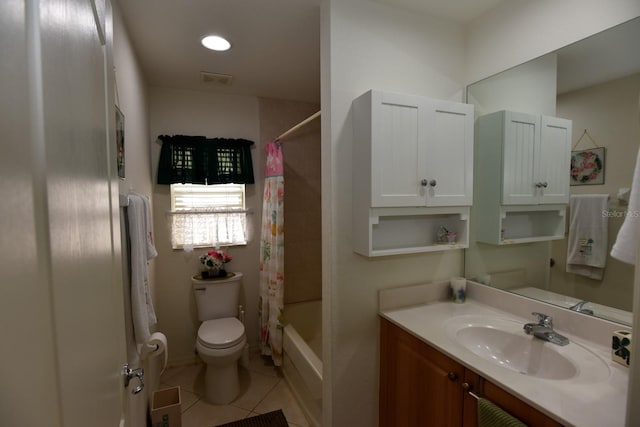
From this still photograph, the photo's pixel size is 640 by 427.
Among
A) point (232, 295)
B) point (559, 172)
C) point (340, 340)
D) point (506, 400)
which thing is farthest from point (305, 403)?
point (559, 172)

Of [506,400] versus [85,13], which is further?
[506,400]

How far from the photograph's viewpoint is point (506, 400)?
105 cm

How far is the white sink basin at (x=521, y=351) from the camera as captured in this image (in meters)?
1.17

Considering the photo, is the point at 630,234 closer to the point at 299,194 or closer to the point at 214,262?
the point at 299,194

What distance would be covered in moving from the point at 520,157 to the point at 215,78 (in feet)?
7.59

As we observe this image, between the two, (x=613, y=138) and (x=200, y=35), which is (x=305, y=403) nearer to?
(x=613, y=138)

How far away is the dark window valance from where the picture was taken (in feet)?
8.74

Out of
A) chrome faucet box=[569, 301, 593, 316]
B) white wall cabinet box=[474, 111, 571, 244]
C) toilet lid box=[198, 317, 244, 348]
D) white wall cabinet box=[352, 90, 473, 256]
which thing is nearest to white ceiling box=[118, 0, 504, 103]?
white wall cabinet box=[352, 90, 473, 256]

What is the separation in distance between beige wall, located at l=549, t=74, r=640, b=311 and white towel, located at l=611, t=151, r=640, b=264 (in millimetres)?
56

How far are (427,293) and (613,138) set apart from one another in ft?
3.79

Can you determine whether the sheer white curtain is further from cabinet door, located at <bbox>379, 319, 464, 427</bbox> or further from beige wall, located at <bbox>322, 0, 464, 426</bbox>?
cabinet door, located at <bbox>379, 319, 464, 427</bbox>

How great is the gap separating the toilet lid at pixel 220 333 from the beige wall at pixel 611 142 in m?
2.16

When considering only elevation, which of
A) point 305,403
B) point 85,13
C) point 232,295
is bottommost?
point 305,403

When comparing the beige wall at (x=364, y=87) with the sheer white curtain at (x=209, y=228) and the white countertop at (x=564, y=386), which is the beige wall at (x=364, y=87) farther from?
the sheer white curtain at (x=209, y=228)
